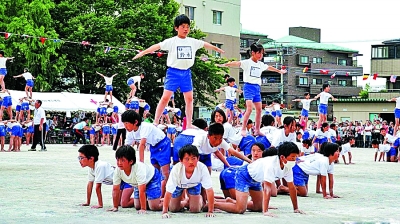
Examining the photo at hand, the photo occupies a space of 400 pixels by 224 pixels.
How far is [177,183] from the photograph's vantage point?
962 centimetres

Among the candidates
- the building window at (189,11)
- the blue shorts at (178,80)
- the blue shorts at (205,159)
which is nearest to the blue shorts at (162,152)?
the blue shorts at (205,159)

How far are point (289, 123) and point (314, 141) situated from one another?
13.3 metres

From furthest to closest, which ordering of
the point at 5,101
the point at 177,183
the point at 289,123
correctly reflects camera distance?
the point at 5,101 → the point at 289,123 → the point at 177,183

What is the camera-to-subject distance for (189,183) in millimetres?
9727

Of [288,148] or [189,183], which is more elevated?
[288,148]

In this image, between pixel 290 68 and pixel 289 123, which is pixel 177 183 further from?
pixel 290 68

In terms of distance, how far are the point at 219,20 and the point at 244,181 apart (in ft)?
199

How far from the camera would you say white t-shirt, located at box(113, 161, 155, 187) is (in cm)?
991

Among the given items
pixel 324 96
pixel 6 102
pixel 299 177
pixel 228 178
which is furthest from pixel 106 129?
pixel 228 178

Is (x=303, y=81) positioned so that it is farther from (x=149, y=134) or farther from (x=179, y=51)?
(x=149, y=134)

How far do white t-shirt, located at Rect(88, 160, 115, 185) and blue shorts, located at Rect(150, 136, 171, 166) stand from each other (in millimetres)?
1034

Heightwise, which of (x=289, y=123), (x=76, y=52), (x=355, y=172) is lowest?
(x=355, y=172)

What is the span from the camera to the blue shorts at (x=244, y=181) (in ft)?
33.3

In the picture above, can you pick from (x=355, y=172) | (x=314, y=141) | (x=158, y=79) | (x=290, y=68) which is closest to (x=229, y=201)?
(x=355, y=172)
